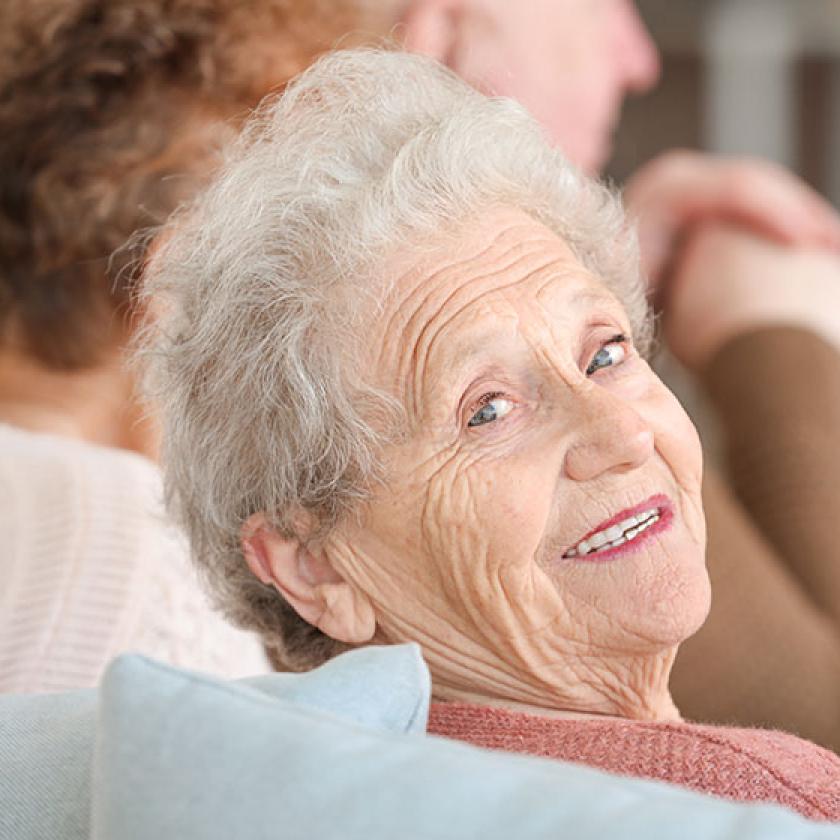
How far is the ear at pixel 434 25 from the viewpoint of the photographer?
2.35 metres

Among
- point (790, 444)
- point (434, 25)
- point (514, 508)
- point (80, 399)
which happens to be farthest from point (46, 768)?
point (434, 25)

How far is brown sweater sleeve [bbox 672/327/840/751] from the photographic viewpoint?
5.95 ft

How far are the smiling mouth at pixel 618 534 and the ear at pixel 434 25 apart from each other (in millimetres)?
1323

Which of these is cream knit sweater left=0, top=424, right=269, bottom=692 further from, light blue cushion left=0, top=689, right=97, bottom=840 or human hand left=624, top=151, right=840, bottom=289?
human hand left=624, top=151, right=840, bottom=289

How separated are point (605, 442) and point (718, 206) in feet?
5.81

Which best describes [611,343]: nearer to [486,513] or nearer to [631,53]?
[486,513]

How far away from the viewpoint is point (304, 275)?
3.90 feet

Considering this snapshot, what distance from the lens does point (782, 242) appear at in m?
2.71

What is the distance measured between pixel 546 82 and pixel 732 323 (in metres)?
0.57

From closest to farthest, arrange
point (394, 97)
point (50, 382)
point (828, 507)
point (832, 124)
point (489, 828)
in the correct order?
point (489, 828) → point (394, 97) → point (828, 507) → point (50, 382) → point (832, 124)

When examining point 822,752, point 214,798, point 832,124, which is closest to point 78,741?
point 214,798

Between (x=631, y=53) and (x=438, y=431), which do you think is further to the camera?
(x=631, y=53)

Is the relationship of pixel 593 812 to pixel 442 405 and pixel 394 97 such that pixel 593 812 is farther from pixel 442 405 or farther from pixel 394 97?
pixel 394 97

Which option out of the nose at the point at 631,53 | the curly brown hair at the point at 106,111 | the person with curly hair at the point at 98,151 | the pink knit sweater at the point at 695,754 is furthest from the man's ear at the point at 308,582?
the nose at the point at 631,53
